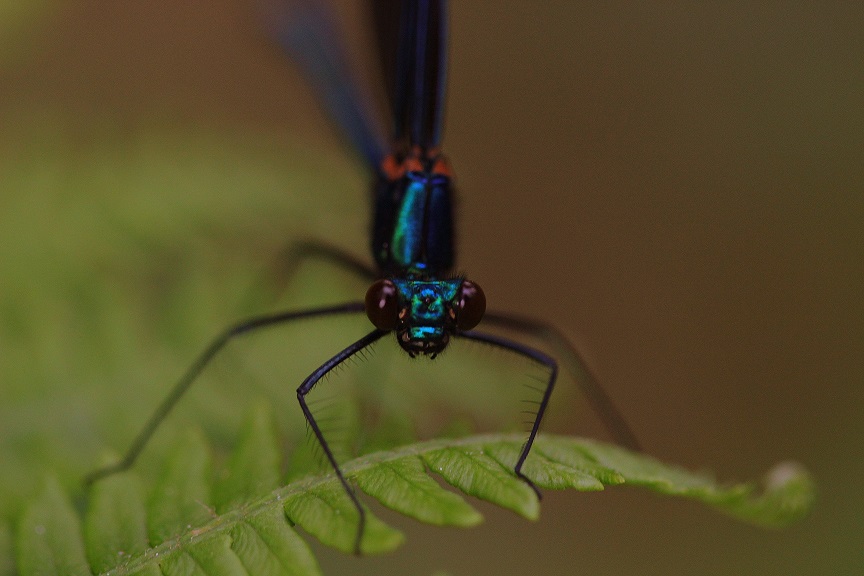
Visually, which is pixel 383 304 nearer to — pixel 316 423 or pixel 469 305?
pixel 469 305

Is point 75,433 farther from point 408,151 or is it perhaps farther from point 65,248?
point 408,151

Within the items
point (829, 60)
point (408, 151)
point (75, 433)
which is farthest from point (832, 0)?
point (75, 433)

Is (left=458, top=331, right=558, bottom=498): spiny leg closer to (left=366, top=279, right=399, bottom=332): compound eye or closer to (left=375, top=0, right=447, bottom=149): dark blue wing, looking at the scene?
(left=366, top=279, right=399, bottom=332): compound eye

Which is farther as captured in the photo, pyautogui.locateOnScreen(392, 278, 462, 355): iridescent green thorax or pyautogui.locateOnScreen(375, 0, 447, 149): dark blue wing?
pyautogui.locateOnScreen(375, 0, 447, 149): dark blue wing

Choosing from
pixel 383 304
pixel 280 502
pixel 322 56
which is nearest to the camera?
pixel 280 502

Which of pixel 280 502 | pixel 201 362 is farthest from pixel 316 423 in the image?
pixel 201 362

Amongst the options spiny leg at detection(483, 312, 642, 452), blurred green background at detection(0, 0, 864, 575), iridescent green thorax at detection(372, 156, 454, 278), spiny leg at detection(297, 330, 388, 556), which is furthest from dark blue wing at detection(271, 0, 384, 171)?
spiny leg at detection(297, 330, 388, 556)
